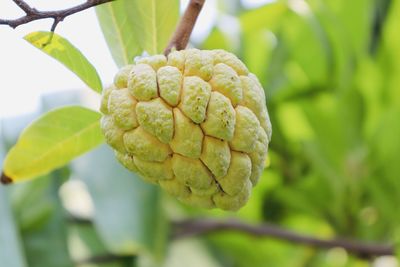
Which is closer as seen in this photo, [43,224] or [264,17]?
[43,224]

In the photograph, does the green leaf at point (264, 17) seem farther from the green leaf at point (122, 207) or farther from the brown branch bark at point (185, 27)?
the brown branch bark at point (185, 27)

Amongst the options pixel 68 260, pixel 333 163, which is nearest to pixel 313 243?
pixel 333 163

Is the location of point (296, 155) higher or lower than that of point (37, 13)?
lower

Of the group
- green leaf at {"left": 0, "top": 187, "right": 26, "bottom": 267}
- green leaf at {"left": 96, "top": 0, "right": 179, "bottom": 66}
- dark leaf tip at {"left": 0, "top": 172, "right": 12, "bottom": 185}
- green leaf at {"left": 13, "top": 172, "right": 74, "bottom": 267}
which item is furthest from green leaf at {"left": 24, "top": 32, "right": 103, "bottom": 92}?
green leaf at {"left": 13, "top": 172, "right": 74, "bottom": 267}

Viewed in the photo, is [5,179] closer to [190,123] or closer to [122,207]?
[190,123]

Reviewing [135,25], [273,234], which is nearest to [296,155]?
[273,234]

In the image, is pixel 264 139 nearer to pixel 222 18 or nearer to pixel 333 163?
pixel 333 163

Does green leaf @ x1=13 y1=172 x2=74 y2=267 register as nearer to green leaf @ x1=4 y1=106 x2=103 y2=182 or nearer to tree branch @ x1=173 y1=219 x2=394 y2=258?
tree branch @ x1=173 y1=219 x2=394 y2=258
